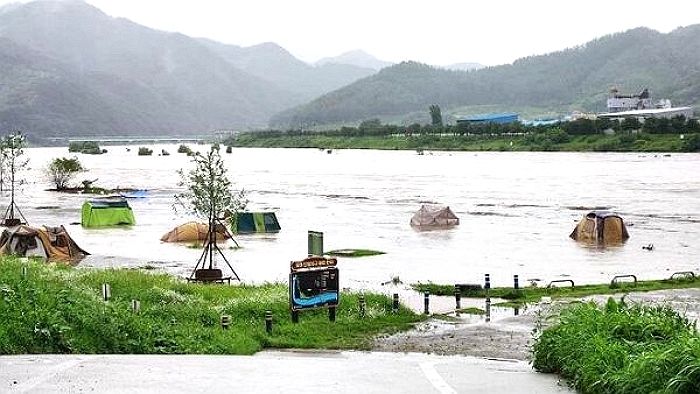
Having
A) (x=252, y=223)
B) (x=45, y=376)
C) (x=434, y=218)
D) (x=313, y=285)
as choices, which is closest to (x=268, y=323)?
(x=313, y=285)

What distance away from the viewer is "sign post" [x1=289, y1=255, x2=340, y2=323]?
76.3ft

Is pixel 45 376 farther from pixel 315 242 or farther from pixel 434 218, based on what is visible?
pixel 434 218

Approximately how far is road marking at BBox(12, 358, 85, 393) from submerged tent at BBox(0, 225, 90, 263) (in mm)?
30215

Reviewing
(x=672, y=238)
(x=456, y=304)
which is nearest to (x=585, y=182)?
(x=672, y=238)

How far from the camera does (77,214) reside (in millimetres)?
69875

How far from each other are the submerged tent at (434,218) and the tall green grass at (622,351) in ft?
149

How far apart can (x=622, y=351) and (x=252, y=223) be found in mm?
47053

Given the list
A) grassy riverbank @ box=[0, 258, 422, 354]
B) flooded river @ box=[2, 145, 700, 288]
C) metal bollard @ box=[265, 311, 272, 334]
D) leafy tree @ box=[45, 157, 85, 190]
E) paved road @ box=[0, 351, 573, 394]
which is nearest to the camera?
paved road @ box=[0, 351, 573, 394]

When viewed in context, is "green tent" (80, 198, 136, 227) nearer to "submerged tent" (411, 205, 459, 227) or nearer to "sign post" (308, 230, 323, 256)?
"submerged tent" (411, 205, 459, 227)

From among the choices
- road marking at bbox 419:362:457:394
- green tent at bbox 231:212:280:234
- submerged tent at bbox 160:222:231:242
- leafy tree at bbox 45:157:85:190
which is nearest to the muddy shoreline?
road marking at bbox 419:362:457:394

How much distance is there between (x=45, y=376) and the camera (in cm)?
1157

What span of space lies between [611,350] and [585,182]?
88896 millimetres

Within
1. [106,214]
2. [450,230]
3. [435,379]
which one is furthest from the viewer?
[106,214]

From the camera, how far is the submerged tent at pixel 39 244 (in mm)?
41938
